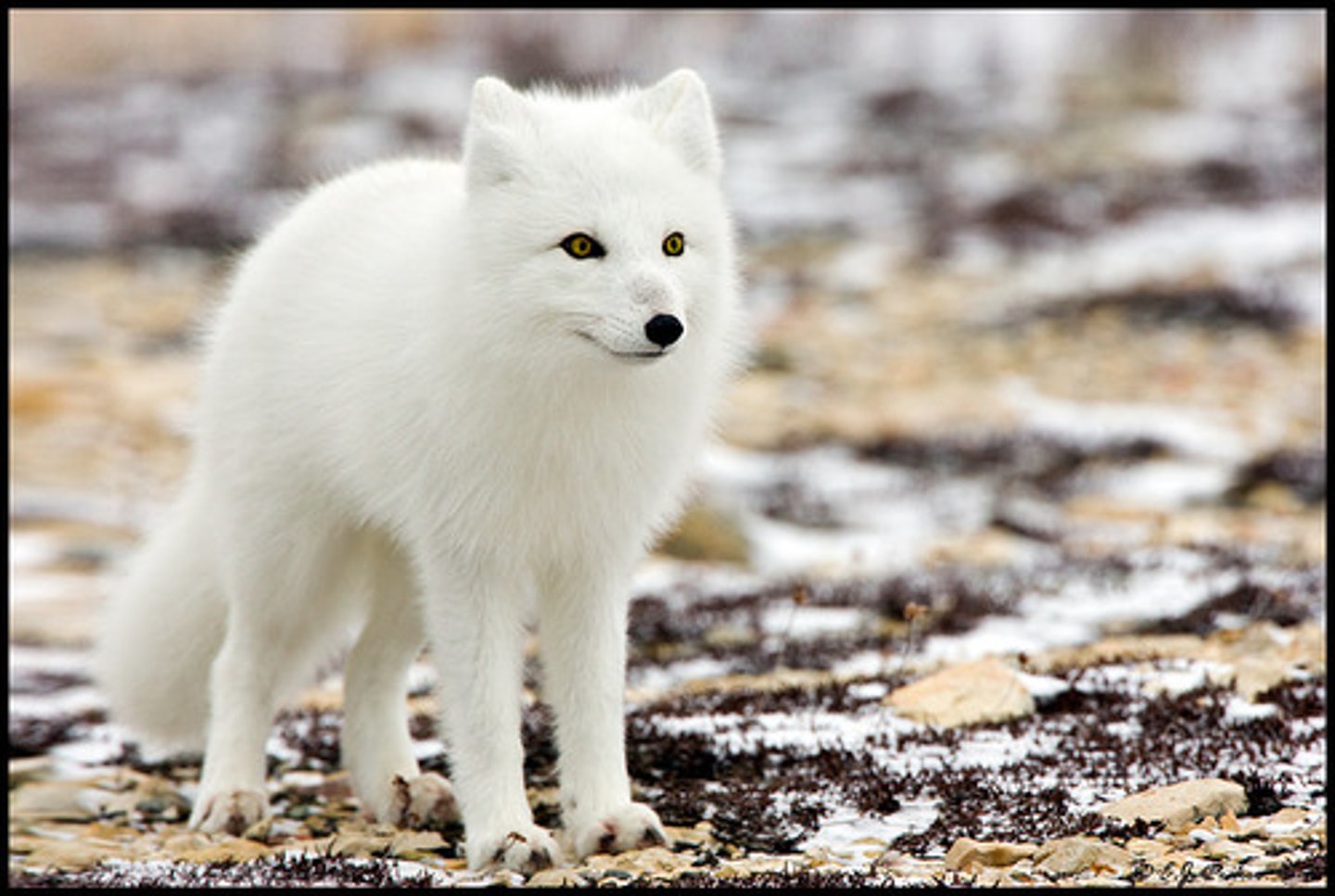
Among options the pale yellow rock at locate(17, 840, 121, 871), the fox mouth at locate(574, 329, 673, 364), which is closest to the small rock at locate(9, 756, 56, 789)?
the pale yellow rock at locate(17, 840, 121, 871)

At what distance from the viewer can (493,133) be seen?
13.9 ft

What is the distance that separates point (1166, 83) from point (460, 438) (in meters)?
26.5

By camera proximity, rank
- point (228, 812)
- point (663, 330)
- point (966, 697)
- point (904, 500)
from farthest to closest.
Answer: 1. point (904, 500)
2. point (966, 697)
3. point (228, 812)
4. point (663, 330)

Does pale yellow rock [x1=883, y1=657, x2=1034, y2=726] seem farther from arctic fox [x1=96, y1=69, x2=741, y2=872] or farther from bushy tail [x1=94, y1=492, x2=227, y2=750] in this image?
bushy tail [x1=94, y1=492, x2=227, y2=750]

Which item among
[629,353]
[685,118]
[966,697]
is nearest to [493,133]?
[685,118]

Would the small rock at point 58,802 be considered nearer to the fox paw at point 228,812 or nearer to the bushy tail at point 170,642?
the bushy tail at point 170,642

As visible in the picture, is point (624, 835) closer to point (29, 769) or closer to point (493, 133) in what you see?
point (493, 133)

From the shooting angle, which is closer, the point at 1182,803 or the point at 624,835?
the point at 1182,803

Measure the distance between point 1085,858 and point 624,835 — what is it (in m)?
1.25

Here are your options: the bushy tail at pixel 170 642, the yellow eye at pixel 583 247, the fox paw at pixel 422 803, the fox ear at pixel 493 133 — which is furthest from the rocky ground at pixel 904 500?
the fox ear at pixel 493 133

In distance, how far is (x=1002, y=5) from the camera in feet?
108

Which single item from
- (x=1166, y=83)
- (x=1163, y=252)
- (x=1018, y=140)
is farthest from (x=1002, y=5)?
(x=1163, y=252)

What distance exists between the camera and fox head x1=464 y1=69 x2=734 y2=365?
3.97 m

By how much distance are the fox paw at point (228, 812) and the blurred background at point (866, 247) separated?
2308 millimetres
